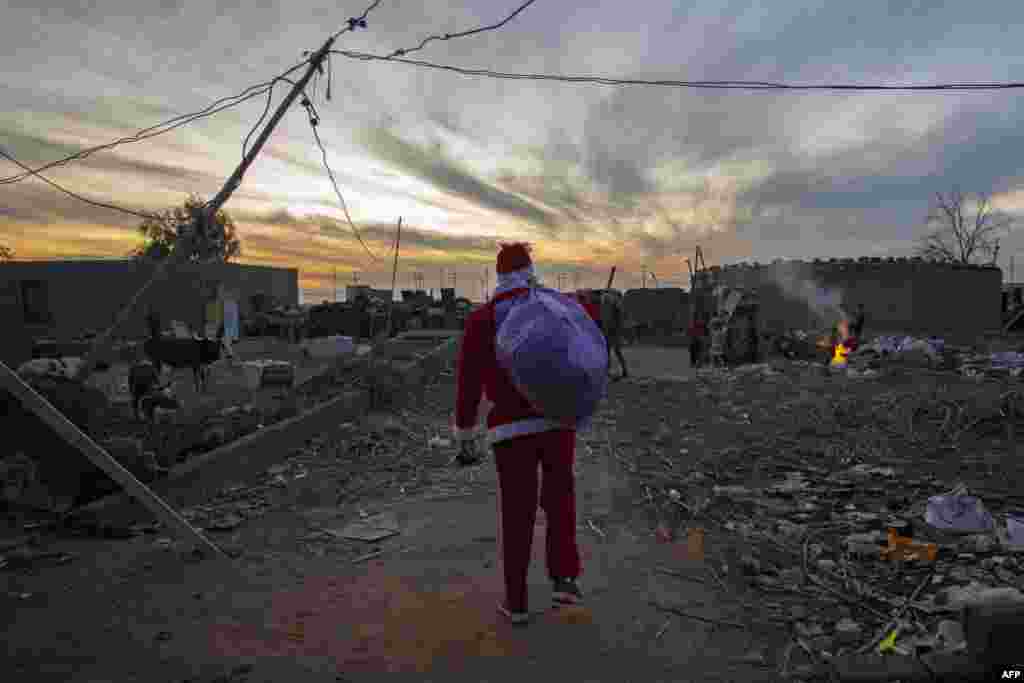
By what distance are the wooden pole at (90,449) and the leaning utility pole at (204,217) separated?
52cm

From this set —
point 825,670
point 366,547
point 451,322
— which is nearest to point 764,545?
point 825,670

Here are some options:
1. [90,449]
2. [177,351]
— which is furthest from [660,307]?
[90,449]

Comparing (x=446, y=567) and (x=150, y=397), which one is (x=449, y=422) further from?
(x=446, y=567)

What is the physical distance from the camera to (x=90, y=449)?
323cm

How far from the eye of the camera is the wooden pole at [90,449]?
307 cm

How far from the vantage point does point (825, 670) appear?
7.77ft

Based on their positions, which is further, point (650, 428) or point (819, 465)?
point (650, 428)

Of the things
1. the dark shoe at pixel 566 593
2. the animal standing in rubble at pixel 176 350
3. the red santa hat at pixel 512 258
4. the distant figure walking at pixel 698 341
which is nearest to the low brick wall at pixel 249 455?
the animal standing in rubble at pixel 176 350

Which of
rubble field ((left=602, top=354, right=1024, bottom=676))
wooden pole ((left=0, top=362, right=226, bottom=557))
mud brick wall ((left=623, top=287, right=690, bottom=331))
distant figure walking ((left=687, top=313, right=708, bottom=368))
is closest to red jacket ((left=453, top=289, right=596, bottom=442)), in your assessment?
rubble field ((left=602, top=354, right=1024, bottom=676))

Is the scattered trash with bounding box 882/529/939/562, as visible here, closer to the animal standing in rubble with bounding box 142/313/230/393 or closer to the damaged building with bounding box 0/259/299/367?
the animal standing in rubble with bounding box 142/313/230/393

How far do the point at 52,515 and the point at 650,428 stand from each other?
6.02 m

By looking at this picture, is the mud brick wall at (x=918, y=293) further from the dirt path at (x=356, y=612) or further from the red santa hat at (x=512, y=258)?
the red santa hat at (x=512, y=258)

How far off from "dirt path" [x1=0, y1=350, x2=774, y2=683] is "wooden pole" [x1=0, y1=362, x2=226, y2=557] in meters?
0.21

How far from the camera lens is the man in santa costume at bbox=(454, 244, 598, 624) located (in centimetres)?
290
